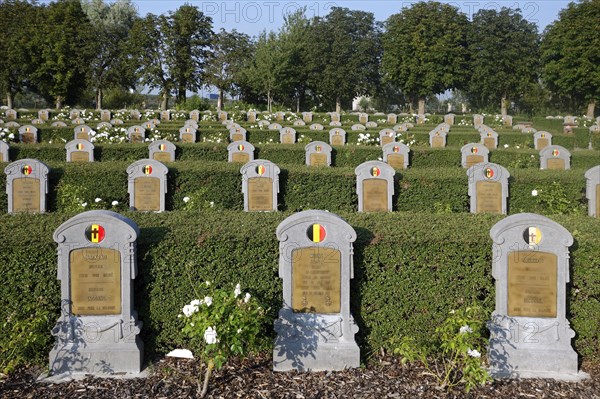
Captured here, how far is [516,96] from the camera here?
5381 cm

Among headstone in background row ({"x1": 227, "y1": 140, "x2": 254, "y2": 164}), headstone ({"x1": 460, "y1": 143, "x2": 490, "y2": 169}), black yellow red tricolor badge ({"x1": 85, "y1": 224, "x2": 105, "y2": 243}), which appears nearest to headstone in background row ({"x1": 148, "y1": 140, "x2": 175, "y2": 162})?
headstone in background row ({"x1": 227, "y1": 140, "x2": 254, "y2": 164})

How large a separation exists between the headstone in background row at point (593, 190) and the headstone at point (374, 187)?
11.7ft

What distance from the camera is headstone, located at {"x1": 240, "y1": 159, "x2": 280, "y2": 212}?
11031 mm

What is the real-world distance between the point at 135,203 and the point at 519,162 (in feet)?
33.1

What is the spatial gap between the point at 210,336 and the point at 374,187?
6.87m

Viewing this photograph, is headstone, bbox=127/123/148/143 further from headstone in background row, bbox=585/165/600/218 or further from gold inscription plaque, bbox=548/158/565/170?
headstone in background row, bbox=585/165/600/218

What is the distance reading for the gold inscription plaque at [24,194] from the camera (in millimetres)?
10453

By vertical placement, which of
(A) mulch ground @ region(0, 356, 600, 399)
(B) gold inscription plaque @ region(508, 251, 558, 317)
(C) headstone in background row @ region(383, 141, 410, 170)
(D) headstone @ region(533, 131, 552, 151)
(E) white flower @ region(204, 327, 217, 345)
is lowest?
(A) mulch ground @ region(0, 356, 600, 399)

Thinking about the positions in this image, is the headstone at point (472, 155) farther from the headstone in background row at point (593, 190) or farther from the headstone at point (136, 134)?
the headstone at point (136, 134)

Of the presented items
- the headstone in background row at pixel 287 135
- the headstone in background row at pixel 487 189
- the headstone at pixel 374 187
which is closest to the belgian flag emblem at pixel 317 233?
the headstone at pixel 374 187

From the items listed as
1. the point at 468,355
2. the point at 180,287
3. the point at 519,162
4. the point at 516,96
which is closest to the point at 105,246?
the point at 180,287

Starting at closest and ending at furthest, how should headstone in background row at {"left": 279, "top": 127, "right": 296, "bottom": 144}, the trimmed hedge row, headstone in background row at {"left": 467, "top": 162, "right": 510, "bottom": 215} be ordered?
1. the trimmed hedge row
2. headstone in background row at {"left": 467, "top": 162, "right": 510, "bottom": 215}
3. headstone in background row at {"left": 279, "top": 127, "right": 296, "bottom": 144}

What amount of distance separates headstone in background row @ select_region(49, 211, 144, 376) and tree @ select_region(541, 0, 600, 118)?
46949 millimetres

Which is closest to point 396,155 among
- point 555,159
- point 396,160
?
point 396,160
